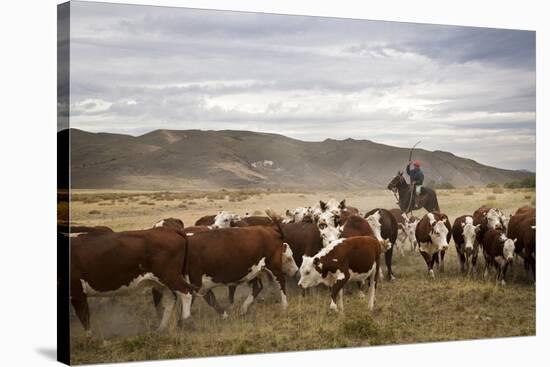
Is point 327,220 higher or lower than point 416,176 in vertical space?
lower

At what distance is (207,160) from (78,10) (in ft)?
7.45

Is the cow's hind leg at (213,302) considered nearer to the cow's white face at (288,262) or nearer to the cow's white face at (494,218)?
the cow's white face at (288,262)

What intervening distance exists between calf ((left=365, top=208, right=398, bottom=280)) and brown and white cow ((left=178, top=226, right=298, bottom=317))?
1258 mm

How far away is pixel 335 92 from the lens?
13.5 m

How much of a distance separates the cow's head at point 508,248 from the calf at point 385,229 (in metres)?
1.64

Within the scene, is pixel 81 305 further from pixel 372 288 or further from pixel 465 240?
pixel 465 240

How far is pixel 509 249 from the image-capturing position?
14.5 metres

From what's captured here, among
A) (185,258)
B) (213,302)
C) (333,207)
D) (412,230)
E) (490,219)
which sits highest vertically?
(333,207)

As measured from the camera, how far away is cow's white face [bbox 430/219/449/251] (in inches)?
563

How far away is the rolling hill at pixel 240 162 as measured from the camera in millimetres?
11969

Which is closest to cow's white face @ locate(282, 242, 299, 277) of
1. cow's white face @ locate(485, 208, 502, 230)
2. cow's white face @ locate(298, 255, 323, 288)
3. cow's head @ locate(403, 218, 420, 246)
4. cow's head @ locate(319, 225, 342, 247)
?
cow's white face @ locate(298, 255, 323, 288)

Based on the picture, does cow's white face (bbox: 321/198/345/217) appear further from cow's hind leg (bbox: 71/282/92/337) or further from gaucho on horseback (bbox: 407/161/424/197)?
cow's hind leg (bbox: 71/282/92/337)

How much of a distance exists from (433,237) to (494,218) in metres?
0.94

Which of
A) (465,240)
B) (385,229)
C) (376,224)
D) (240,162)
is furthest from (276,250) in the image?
(465,240)
